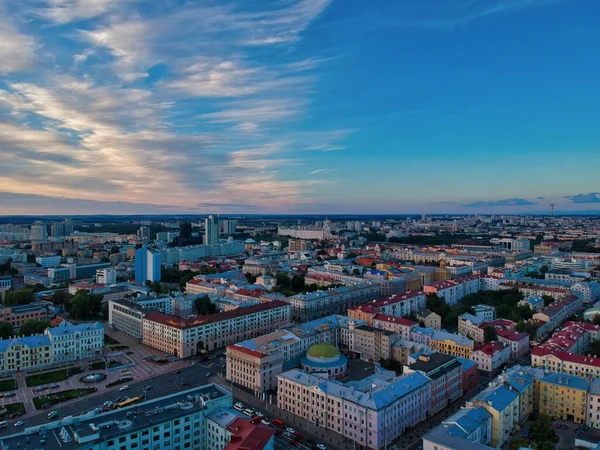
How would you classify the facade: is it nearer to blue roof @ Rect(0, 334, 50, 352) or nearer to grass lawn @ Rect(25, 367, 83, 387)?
grass lawn @ Rect(25, 367, 83, 387)

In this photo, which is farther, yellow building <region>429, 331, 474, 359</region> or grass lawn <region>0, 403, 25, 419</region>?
yellow building <region>429, 331, 474, 359</region>

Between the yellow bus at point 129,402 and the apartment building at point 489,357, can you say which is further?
the apartment building at point 489,357

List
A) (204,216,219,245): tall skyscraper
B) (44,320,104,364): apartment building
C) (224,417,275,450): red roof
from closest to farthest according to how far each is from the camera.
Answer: (224,417,275,450): red roof → (44,320,104,364): apartment building → (204,216,219,245): tall skyscraper

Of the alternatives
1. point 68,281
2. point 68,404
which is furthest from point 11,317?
point 68,281

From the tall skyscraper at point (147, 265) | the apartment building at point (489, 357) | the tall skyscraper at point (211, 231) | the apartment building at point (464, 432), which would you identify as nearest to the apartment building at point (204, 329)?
the apartment building at point (489, 357)

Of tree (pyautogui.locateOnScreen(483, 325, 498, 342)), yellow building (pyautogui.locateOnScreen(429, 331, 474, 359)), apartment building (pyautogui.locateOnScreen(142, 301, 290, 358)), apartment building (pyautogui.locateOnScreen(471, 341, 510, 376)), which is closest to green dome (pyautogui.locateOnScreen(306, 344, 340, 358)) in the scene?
yellow building (pyautogui.locateOnScreen(429, 331, 474, 359))

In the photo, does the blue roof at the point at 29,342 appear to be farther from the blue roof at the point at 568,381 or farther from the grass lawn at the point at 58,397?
the blue roof at the point at 568,381

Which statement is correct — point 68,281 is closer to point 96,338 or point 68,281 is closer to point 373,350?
point 96,338
